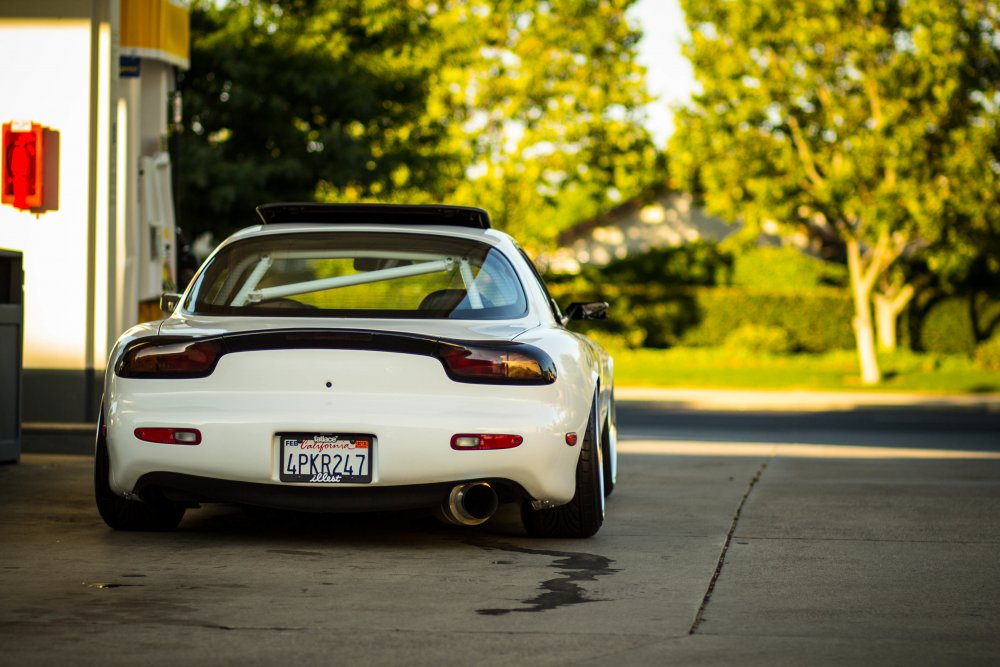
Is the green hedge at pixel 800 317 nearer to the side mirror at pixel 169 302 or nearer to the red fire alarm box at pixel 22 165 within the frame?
the red fire alarm box at pixel 22 165

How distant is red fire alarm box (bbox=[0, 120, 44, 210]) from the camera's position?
11984 millimetres

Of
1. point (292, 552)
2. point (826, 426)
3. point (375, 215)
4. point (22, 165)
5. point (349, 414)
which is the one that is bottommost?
point (826, 426)

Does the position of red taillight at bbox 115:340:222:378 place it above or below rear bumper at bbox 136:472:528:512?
above

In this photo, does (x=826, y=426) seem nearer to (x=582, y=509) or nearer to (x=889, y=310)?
(x=582, y=509)

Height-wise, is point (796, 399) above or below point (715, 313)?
below

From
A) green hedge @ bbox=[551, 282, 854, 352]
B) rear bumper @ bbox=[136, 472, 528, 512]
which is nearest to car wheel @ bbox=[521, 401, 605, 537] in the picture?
rear bumper @ bbox=[136, 472, 528, 512]

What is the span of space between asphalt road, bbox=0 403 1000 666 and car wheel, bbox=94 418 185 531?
0.28ft

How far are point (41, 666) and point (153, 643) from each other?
0.43 meters

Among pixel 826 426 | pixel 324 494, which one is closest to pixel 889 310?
pixel 826 426

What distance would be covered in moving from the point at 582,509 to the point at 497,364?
3.09 feet

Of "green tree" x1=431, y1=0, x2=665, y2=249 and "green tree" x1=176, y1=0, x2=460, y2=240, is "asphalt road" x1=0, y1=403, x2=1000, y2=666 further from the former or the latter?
"green tree" x1=431, y1=0, x2=665, y2=249

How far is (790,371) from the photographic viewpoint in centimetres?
3325

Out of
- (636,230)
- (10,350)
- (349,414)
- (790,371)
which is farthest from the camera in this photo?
(636,230)

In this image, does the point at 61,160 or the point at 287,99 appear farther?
the point at 287,99
